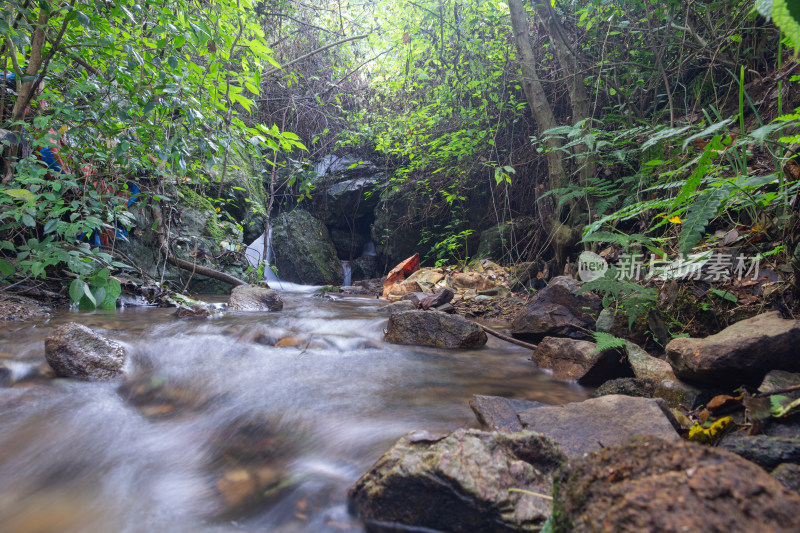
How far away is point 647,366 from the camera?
8.63ft

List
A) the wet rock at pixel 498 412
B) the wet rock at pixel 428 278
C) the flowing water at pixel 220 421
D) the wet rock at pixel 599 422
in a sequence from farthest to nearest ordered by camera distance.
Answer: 1. the wet rock at pixel 428 278
2. the wet rock at pixel 498 412
3. the wet rock at pixel 599 422
4. the flowing water at pixel 220 421

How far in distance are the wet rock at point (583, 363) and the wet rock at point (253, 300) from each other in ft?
12.8

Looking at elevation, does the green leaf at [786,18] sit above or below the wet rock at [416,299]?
above

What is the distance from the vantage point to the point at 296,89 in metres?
9.75

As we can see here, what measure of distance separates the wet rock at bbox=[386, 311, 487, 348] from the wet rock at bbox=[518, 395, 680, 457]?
1976mm

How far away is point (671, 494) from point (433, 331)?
3267mm

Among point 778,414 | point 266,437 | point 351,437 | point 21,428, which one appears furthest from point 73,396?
point 778,414

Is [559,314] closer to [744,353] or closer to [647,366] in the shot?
[647,366]

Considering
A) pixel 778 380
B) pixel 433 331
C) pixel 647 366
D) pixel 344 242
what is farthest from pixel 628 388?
pixel 344 242

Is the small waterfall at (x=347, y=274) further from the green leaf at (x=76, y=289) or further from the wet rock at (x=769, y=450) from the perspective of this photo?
the wet rock at (x=769, y=450)

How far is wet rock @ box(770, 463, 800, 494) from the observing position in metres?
1.11

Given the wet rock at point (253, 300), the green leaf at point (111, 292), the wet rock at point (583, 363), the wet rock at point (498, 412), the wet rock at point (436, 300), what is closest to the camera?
the wet rock at point (498, 412)

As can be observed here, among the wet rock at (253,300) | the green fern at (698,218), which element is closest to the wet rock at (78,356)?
the wet rock at (253,300)

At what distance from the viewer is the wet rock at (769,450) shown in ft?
4.07
